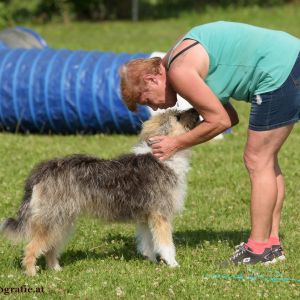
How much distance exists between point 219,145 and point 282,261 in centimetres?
478

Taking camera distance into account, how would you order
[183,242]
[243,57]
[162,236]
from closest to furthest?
[243,57] → [162,236] → [183,242]

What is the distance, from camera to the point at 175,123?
589 cm

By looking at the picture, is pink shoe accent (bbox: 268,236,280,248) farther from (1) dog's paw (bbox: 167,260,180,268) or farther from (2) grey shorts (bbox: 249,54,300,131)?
(2) grey shorts (bbox: 249,54,300,131)

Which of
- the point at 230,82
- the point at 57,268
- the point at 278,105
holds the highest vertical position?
the point at 230,82

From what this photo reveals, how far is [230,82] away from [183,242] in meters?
1.80

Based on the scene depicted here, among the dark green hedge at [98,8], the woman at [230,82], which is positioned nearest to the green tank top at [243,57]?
the woman at [230,82]

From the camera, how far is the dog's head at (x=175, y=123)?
5889 millimetres

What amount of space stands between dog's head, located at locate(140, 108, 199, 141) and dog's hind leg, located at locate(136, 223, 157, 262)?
0.79 metres

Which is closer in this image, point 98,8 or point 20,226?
point 20,226

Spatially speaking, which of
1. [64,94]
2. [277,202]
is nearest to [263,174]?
[277,202]

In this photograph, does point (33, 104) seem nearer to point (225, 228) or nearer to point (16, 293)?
point (225, 228)

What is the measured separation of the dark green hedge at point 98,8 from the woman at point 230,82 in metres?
21.0

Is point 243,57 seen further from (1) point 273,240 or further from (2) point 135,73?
(1) point 273,240

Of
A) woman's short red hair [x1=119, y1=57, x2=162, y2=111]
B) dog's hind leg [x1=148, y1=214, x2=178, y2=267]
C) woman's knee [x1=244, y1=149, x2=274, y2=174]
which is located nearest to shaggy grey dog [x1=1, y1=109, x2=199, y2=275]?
dog's hind leg [x1=148, y1=214, x2=178, y2=267]
